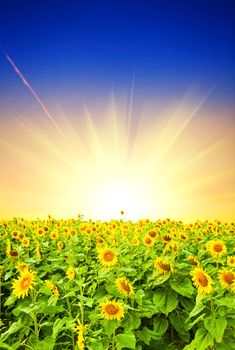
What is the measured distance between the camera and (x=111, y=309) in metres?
3.58

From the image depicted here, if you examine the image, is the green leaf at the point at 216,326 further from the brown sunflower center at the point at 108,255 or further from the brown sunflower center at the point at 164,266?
the brown sunflower center at the point at 108,255

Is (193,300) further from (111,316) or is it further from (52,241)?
(52,241)

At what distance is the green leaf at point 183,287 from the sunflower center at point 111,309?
672 millimetres

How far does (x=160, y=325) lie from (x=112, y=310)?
984 millimetres

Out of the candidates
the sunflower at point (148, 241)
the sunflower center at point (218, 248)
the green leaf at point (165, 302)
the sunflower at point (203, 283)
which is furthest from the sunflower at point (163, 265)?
the sunflower at point (148, 241)

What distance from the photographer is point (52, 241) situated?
7766 mm

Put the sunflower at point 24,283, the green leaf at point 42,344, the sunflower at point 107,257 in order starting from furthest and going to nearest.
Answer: the sunflower at point 107,257 → the sunflower at point 24,283 → the green leaf at point 42,344

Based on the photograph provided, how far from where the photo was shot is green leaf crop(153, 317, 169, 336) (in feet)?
14.2

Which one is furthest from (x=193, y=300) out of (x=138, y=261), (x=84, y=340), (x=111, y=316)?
(x=84, y=340)

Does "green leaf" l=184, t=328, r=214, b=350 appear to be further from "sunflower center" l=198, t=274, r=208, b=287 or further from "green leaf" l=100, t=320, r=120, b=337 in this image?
"green leaf" l=100, t=320, r=120, b=337

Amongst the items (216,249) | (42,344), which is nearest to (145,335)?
(42,344)

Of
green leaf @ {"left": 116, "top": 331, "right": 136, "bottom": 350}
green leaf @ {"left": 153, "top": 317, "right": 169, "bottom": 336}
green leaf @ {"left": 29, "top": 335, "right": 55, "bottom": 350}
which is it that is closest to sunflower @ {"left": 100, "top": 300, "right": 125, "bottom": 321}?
green leaf @ {"left": 116, "top": 331, "right": 136, "bottom": 350}

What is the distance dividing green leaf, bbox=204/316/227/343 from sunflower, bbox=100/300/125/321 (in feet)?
2.11

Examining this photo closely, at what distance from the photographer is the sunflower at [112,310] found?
357 cm
